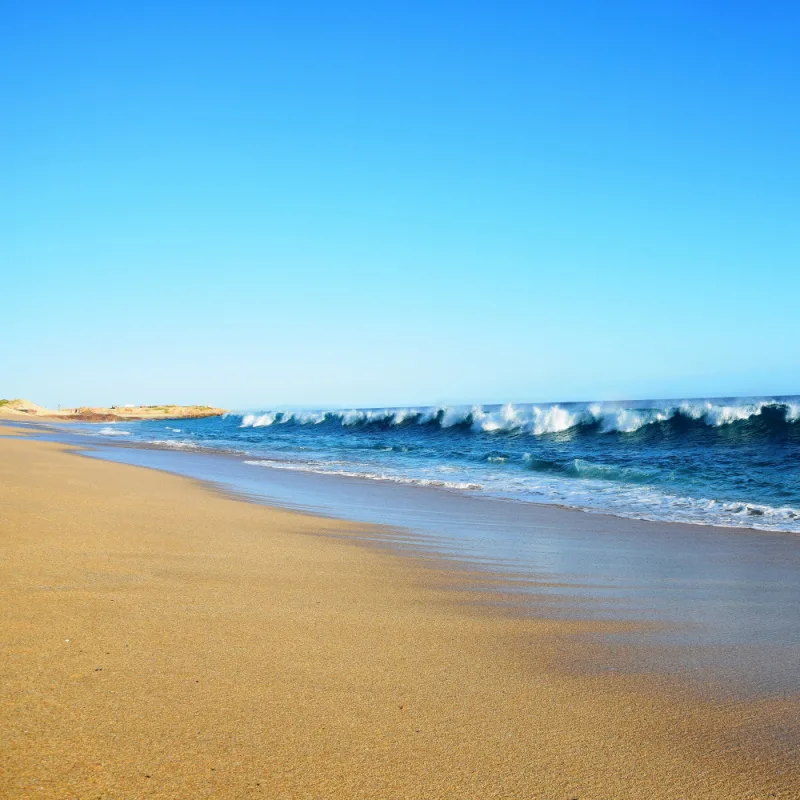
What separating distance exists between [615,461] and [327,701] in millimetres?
16097

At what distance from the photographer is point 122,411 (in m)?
107

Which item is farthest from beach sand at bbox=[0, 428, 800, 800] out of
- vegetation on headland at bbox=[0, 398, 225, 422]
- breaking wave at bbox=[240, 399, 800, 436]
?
vegetation on headland at bbox=[0, 398, 225, 422]

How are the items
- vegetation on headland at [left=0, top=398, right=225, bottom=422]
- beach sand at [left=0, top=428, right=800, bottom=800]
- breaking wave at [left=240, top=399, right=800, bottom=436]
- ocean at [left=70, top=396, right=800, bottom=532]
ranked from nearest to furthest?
beach sand at [left=0, top=428, right=800, bottom=800], ocean at [left=70, top=396, right=800, bottom=532], breaking wave at [left=240, top=399, right=800, bottom=436], vegetation on headland at [left=0, top=398, right=225, bottom=422]

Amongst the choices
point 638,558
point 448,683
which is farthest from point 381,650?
point 638,558

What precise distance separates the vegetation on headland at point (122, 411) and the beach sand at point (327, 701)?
87.6 metres

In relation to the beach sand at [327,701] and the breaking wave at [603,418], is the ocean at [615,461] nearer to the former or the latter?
the breaking wave at [603,418]

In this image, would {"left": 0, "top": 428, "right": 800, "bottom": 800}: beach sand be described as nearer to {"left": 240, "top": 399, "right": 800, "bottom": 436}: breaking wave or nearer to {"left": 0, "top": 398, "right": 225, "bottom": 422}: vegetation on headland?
{"left": 240, "top": 399, "right": 800, "bottom": 436}: breaking wave

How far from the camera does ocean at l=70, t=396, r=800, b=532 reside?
9.93 m

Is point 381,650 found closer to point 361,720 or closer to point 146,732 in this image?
point 361,720

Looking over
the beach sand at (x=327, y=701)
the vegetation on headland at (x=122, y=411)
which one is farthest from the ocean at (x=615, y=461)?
the vegetation on headland at (x=122, y=411)

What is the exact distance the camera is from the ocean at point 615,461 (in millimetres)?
9930

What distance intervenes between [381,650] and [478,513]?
567 centimetres

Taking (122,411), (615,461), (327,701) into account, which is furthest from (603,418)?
(122,411)

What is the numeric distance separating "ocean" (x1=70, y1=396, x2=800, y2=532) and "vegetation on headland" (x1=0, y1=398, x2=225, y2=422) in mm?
69283
